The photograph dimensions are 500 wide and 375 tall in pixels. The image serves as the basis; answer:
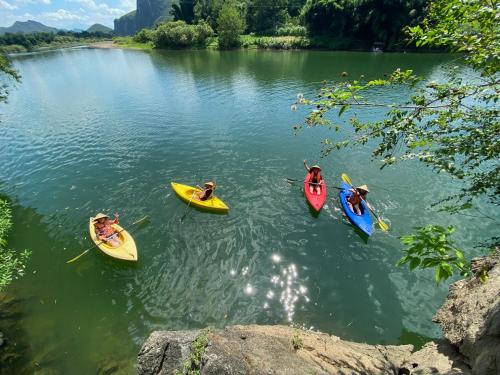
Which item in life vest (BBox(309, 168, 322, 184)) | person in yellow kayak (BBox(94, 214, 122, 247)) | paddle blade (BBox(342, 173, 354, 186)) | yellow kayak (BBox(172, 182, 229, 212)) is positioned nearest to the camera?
person in yellow kayak (BBox(94, 214, 122, 247))

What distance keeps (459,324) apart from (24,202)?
71.9ft

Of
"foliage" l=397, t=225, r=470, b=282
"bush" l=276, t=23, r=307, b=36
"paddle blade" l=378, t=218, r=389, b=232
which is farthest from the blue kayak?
"bush" l=276, t=23, r=307, b=36

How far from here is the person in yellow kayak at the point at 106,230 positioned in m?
13.9

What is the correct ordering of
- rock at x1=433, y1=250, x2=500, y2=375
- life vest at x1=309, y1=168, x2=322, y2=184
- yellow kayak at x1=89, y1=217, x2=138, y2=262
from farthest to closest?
life vest at x1=309, y1=168, x2=322, y2=184 < yellow kayak at x1=89, y1=217, x2=138, y2=262 < rock at x1=433, y1=250, x2=500, y2=375

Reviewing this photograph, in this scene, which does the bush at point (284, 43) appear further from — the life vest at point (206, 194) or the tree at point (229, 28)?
the life vest at point (206, 194)

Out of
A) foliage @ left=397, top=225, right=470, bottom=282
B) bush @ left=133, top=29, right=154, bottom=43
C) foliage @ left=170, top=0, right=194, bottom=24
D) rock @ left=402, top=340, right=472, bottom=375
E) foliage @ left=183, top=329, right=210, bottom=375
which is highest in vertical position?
foliage @ left=170, top=0, right=194, bottom=24

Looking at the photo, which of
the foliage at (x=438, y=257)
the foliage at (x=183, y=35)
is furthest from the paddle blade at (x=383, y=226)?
the foliage at (x=183, y=35)

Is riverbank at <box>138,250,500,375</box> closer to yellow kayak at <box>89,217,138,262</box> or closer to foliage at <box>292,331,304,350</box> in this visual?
foliage at <box>292,331,304,350</box>

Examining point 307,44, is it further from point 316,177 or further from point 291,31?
point 316,177

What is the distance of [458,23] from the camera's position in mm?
5211

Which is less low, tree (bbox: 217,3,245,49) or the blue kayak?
tree (bbox: 217,3,245,49)

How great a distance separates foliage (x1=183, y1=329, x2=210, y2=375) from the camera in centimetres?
595

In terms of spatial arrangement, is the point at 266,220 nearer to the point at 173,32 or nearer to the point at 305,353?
the point at 305,353

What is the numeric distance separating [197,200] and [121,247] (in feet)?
15.2
